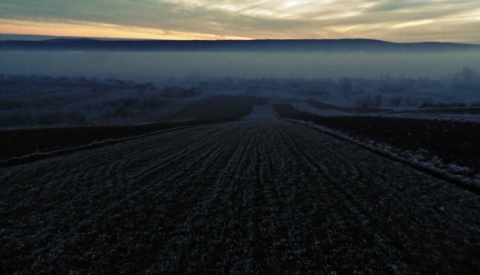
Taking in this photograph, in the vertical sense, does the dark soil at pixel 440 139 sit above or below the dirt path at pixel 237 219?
above

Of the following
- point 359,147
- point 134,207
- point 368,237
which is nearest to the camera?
point 368,237

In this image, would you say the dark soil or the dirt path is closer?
the dirt path

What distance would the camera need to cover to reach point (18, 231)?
37.3 ft

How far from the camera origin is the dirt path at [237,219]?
909 centimetres

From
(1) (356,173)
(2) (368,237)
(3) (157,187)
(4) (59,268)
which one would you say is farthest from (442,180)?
(4) (59,268)

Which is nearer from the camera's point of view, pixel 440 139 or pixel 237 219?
pixel 237 219

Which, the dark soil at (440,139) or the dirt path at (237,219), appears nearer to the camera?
the dirt path at (237,219)

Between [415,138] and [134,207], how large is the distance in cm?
2563

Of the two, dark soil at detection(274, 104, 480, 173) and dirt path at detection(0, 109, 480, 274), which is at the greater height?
dark soil at detection(274, 104, 480, 173)

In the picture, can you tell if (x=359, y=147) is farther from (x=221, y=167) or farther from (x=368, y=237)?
(x=368, y=237)

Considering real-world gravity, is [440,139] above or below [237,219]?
above

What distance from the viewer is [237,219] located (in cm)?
1199

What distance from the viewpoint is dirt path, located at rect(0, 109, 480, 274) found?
29.8ft

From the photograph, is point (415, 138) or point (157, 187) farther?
point (415, 138)
